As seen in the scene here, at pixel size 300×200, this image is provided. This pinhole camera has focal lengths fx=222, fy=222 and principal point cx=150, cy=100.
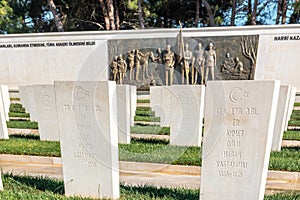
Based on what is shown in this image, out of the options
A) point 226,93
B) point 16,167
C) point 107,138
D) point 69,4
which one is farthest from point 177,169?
point 69,4

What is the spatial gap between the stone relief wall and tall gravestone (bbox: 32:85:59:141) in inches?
269

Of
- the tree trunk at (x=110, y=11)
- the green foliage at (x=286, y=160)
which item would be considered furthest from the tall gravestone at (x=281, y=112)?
the tree trunk at (x=110, y=11)

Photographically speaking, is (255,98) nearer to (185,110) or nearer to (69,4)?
(185,110)

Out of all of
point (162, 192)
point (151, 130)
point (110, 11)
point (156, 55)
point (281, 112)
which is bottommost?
point (151, 130)

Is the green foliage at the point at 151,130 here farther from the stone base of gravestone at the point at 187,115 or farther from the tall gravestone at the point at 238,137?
the tall gravestone at the point at 238,137

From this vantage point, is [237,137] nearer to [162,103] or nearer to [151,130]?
[151,130]

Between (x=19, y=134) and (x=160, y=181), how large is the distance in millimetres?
4381

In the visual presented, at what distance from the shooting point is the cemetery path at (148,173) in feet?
10.7

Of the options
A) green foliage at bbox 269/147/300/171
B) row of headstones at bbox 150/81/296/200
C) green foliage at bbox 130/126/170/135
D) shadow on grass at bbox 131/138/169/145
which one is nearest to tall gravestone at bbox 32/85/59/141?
shadow on grass at bbox 131/138/169/145

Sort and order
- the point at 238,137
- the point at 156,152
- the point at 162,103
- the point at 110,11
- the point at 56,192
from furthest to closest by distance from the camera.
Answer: the point at 110,11
the point at 162,103
the point at 156,152
the point at 56,192
the point at 238,137

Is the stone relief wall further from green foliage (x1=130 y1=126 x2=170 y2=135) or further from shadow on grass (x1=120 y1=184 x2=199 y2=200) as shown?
shadow on grass (x1=120 y1=184 x2=199 y2=200)

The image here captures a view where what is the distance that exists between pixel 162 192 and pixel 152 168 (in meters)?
0.89

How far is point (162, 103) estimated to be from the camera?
21.3 ft

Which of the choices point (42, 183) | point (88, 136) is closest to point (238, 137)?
point (88, 136)
